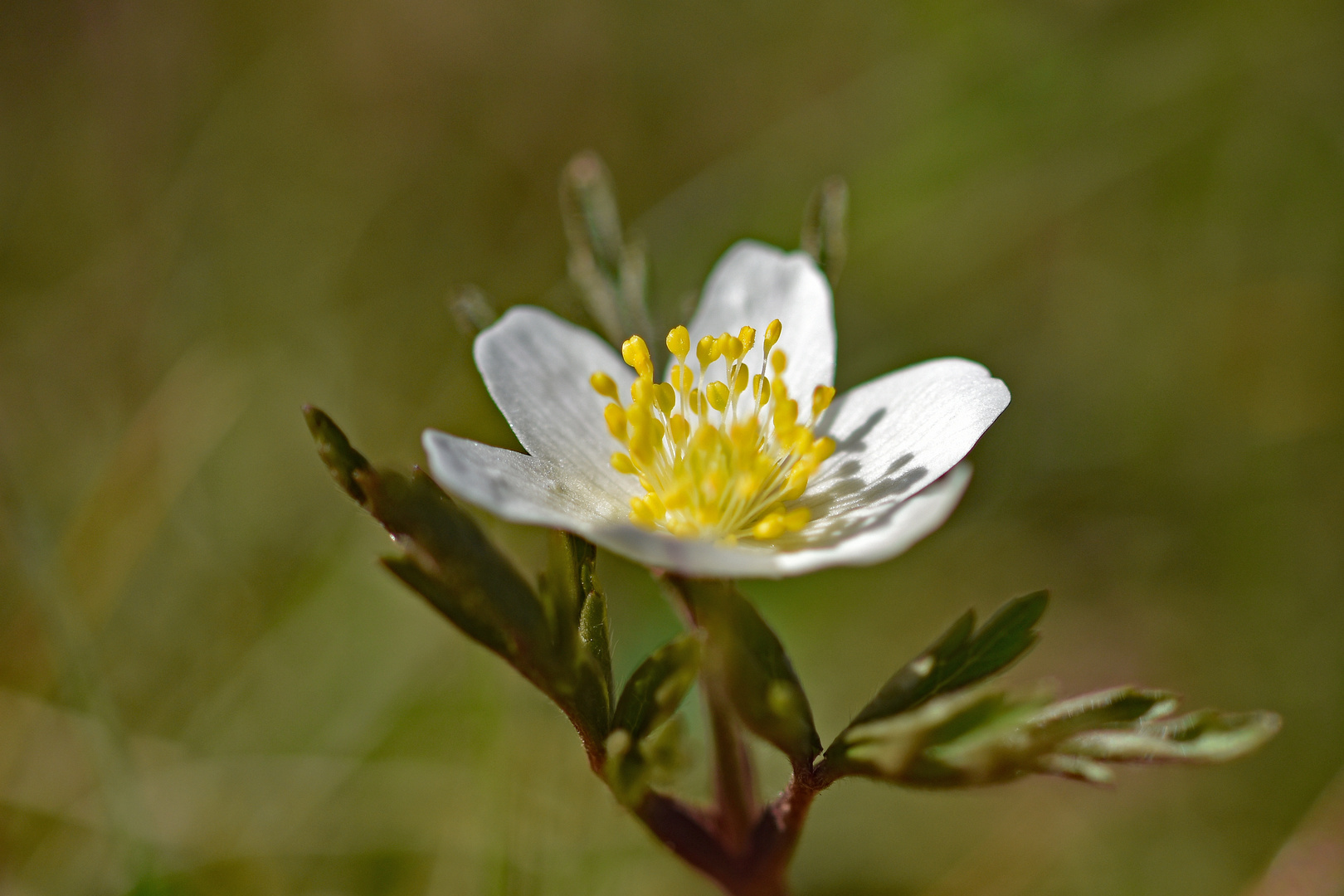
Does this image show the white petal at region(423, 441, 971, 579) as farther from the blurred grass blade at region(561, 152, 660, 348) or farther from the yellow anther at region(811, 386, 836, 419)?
the blurred grass blade at region(561, 152, 660, 348)

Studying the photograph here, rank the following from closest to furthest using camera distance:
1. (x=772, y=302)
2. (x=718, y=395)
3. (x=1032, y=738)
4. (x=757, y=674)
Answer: (x=1032, y=738) → (x=757, y=674) → (x=718, y=395) → (x=772, y=302)

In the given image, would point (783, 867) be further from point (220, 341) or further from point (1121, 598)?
point (220, 341)

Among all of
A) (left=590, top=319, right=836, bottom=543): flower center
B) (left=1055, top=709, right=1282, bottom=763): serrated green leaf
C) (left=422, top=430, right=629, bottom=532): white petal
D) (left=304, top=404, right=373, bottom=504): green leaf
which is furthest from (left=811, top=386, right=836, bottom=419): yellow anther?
(left=304, top=404, right=373, bottom=504): green leaf

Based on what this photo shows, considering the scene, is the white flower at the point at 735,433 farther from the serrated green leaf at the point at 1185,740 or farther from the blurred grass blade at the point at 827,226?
the serrated green leaf at the point at 1185,740

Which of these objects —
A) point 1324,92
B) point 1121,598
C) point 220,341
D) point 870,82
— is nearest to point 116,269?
point 220,341

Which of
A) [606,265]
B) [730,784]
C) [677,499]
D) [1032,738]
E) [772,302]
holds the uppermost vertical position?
[606,265]

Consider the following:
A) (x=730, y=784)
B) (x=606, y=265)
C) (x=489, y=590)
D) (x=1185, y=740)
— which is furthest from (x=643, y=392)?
(x=1185, y=740)

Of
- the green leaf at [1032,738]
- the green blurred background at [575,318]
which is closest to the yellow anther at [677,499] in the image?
the green leaf at [1032,738]

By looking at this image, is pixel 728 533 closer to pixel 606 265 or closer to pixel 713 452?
pixel 713 452
